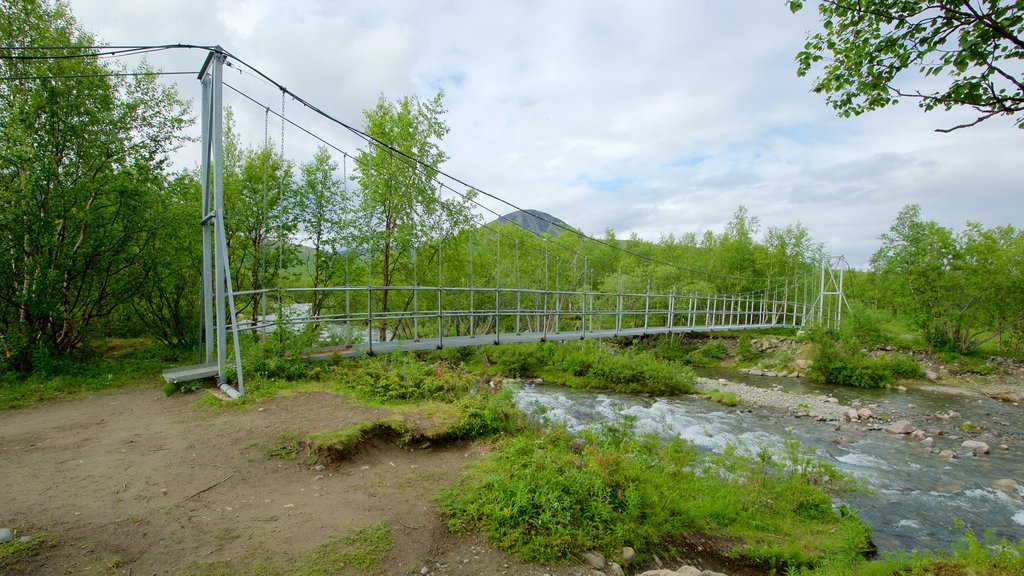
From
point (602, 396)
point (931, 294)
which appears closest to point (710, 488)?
point (602, 396)

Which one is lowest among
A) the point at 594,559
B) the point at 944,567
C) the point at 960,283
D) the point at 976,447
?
the point at 976,447

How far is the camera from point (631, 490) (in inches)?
148

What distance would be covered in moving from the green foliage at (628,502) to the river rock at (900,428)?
17.9 ft

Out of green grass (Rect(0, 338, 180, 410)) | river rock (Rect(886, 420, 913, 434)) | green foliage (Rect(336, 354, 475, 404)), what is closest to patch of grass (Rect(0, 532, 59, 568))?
A: green foliage (Rect(336, 354, 475, 404))

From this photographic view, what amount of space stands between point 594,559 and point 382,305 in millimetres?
11563

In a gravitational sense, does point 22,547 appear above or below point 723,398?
above

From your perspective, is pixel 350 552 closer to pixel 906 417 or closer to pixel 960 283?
pixel 906 417

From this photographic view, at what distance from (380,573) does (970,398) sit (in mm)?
17267

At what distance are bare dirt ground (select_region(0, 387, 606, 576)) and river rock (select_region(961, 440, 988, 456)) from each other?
9.34 m

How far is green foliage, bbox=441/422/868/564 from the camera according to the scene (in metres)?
3.24

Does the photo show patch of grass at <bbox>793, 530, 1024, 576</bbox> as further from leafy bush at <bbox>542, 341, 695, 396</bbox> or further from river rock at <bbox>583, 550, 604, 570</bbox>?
leafy bush at <bbox>542, 341, 695, 396</bbox>

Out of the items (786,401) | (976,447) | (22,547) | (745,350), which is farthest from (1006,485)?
(745,350)

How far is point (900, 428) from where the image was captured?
9.30 metres

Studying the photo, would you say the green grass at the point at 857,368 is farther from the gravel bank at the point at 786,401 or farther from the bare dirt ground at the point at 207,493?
the bare dirt ground at the point at 207,493
